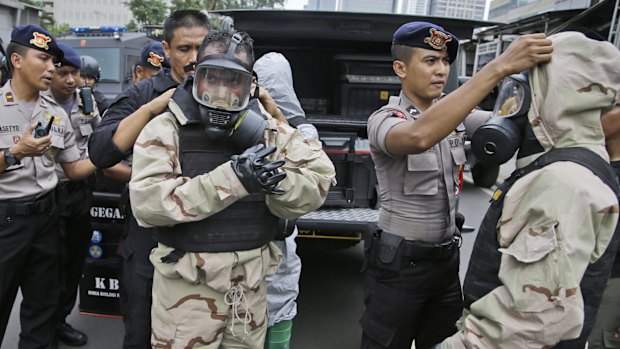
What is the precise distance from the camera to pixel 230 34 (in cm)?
171

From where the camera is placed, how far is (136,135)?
1.82 meters

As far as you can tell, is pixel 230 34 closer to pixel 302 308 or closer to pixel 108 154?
pixel 108 154

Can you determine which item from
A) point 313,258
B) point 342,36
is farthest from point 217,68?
point 313,258

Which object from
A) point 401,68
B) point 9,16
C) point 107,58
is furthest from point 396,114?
point 9,16

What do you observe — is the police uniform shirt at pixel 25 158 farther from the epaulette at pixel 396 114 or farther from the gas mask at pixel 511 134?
the gas mask at pixel 511 134

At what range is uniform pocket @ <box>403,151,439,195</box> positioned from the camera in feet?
6.27

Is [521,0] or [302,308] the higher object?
[521,0]

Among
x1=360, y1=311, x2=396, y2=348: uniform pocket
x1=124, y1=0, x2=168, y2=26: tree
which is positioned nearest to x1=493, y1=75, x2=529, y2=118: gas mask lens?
x1=360, y1=311, x2=396, y2=348: uniform pocket

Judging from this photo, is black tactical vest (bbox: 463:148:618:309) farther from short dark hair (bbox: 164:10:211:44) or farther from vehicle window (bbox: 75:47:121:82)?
vehicle window (bbox: 75:47:121:82)

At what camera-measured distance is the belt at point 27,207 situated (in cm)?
231

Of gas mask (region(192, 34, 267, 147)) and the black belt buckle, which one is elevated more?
gas mask (region(192, 34, 267, 147))

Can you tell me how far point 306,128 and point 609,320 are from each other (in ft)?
5.54

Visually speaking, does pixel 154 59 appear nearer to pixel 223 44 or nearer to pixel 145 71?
pixel 145 71

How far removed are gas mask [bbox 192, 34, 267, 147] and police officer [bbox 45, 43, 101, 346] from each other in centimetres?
159
